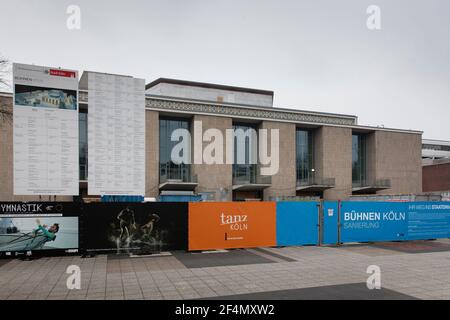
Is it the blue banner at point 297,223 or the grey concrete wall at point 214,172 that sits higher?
the grey concrete wall at point 214,172

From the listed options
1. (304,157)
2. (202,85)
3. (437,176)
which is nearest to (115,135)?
(304,157)

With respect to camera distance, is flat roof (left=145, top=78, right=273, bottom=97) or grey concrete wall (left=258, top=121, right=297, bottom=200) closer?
grey concrete wall (left=258, top=121, right=297, bottom=200)

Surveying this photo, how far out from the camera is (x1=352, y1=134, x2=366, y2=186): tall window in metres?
53.1

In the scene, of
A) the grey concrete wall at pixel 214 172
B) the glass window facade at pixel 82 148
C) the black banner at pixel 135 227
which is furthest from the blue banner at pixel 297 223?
the glass window facade at pixel 82 148

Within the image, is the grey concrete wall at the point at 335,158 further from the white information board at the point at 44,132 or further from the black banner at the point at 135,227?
the white information board at the point at 44,132

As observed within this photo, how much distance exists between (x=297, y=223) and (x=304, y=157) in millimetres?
33775

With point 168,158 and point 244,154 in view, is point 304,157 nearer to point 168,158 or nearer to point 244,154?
point 244,154

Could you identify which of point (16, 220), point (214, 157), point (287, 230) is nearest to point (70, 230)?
point (16, 220)

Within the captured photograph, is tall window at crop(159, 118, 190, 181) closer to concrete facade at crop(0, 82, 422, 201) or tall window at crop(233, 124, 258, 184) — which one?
concrete facade at crop(0, 82, 422, 201)

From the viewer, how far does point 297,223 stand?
18141 mm

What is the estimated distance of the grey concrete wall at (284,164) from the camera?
46.4 m

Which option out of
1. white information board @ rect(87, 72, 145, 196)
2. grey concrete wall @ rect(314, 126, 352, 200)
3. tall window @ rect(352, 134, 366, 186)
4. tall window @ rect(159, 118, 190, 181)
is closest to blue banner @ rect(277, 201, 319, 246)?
white information board @ rect(87, 72, 145, 196)

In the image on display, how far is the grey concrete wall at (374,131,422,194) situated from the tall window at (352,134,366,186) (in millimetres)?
2047

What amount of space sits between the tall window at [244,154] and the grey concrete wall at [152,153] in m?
10.1
